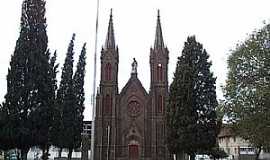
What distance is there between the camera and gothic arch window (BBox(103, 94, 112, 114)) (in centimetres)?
6900

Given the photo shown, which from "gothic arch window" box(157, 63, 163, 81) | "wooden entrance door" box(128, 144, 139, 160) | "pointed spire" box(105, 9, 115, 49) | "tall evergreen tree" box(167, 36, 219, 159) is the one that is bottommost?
"wooden entrance door" box(128, 144, 139, 160)

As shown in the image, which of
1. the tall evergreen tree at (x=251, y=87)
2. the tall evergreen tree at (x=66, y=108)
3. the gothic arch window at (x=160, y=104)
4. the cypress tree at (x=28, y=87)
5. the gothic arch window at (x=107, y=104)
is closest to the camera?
the tall evergreen tree at (x=251, y=87)

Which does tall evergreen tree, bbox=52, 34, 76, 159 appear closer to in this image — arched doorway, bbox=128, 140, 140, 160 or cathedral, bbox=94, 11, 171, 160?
cathedral, bbox=94, 11, 171, 160

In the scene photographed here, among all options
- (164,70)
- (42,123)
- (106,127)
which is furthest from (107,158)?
(42,123)

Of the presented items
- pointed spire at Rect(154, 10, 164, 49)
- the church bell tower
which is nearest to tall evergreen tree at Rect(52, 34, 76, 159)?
the church bell tower

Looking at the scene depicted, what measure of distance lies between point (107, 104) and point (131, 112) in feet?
14.4

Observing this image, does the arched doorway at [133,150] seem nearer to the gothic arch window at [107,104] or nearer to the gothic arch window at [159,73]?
the gothic arch window at [107,104]

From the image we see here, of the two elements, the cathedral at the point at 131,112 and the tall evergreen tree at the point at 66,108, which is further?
the cathedral at the point at 131,112

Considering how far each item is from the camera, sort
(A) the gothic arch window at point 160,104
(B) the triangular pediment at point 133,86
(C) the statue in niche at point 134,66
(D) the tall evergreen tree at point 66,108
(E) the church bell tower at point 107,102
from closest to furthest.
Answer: (D) the tall evergreen tree at point 66,108 < (E) the church bell tower at point 107,102 < (A) the gothic arch window at point 160,104 < (B) the triangular pediment at point 133,86 < (C) the statue in niche at point 134,66

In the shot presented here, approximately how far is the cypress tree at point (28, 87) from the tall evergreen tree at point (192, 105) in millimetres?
13650

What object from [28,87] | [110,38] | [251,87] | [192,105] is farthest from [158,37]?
[251,87]

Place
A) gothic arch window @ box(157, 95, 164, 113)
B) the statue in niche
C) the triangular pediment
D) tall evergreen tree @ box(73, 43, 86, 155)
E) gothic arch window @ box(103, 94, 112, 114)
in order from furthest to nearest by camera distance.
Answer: the statue in niche
the triangular pediment
gothic arch window @ box(103, 94, 112, 114)
gothic arch window @ box(157, 95, 164, 113)
tall evergreen tree @ box(73, 43, 86, 155)

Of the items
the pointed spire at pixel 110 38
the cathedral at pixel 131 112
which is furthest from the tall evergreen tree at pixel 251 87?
the pointed spire at pixel 110 38

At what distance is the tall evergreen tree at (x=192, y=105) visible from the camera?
41188mm
